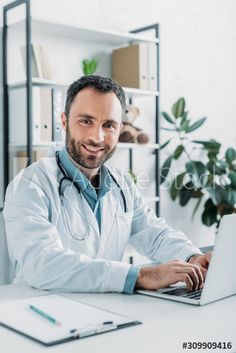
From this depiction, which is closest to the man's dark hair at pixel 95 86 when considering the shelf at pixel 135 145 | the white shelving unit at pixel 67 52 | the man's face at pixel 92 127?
the man's face at pixel 92 127

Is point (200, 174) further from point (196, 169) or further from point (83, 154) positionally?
point (83, 154)

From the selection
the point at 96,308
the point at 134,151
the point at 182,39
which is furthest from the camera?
the point at 182,39

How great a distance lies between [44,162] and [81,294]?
0.56 m

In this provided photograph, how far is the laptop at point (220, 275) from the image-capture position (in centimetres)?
128

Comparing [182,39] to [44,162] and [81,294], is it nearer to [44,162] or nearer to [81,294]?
[44,162]

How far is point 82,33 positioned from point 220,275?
2.23m

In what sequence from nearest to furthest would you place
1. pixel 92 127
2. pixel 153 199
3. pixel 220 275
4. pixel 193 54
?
pixel 220 275, pixel 92 127, pixel 153 199, pixel 193 54

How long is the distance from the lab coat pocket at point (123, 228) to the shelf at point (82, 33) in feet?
4.79

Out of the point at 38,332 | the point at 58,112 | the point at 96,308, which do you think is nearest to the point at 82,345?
the point at 38,332

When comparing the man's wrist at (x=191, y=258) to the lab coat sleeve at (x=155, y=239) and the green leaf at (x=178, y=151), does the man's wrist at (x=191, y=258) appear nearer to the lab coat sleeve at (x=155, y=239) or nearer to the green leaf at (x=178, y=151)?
the lab coat sleeve at (x=155, y=239)

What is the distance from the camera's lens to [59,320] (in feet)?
3.67

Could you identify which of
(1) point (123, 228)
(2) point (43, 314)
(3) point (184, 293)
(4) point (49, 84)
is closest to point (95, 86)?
(1) point (123, 228)

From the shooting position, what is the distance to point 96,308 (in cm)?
123

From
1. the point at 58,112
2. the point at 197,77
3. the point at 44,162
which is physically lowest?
the point at 44,162
